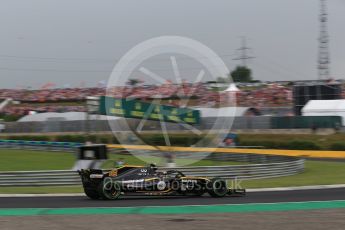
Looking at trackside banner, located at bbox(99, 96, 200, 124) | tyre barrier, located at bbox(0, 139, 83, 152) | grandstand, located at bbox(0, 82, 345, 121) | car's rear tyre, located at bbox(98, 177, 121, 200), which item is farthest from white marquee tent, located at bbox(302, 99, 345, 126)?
car's rear tyre, located at bbox(98, 177, 121, 200)

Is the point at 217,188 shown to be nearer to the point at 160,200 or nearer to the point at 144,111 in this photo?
the point at 160,200

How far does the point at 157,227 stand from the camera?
800 centimetres

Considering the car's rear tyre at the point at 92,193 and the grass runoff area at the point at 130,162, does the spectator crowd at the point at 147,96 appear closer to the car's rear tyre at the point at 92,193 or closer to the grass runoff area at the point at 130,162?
the grass runoff area at the point at 130,162

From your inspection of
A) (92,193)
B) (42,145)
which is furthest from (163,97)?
(42,145)

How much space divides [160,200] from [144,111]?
17038mm

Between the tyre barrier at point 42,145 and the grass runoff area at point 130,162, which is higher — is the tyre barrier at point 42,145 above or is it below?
above

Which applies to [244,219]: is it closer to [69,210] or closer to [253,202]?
[253,202]

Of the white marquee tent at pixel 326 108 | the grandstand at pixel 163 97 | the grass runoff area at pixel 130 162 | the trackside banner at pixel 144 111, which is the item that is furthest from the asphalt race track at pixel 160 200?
the white marquee tent at pixel 326 108

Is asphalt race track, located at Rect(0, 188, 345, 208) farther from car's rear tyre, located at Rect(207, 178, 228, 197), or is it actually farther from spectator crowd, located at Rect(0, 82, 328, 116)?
A: spectator crowd, located at Rect(0, 82, 328, 116)

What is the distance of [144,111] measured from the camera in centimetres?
2917

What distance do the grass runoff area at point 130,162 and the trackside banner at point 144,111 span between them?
2.45m

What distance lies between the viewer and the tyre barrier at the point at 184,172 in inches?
664

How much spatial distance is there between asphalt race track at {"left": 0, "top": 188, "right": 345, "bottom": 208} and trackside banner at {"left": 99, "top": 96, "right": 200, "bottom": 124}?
482 inches

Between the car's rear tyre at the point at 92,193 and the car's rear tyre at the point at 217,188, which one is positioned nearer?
the car's rear tyre at the point at 92,193
